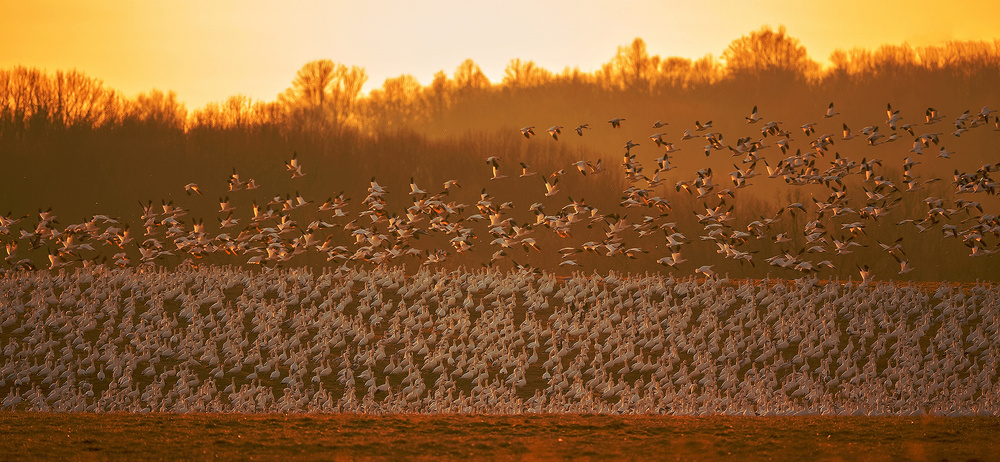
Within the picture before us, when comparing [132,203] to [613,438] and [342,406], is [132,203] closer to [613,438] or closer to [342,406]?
[342,406]

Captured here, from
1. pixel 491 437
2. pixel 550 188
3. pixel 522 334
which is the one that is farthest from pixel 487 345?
pixel 491 437

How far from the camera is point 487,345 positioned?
4719cm

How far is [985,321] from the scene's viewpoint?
49719 mm

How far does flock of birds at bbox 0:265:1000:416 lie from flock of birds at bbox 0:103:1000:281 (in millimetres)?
1902

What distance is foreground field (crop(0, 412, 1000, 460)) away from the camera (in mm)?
25625

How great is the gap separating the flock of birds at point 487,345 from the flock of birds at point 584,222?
1902 millimetres

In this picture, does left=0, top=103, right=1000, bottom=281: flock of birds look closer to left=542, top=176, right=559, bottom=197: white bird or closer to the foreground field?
left=542, top=176, right=559, bottom=197: white bird

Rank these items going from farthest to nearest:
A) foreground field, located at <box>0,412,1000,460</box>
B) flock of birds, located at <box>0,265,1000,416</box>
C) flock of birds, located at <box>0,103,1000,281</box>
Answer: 1. flock of birds, located at <box>0,103,1000,281</box>
2. flock of birds, located at <box>0,265,1000,416</box>
3. foreground field, located at <box>0,412,1000,460</box>

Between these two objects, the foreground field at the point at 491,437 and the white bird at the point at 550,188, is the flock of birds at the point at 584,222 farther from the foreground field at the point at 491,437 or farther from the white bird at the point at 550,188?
the foreground field at the point at 491,437

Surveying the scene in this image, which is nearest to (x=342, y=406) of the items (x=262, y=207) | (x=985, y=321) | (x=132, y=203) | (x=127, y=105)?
(x=985, y=321)

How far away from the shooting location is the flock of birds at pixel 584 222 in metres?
48.2

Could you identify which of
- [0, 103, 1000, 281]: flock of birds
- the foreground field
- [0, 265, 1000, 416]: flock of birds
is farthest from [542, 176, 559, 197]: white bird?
the foreground field

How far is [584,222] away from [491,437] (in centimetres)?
5320

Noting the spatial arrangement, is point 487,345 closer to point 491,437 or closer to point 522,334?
point 522,334
